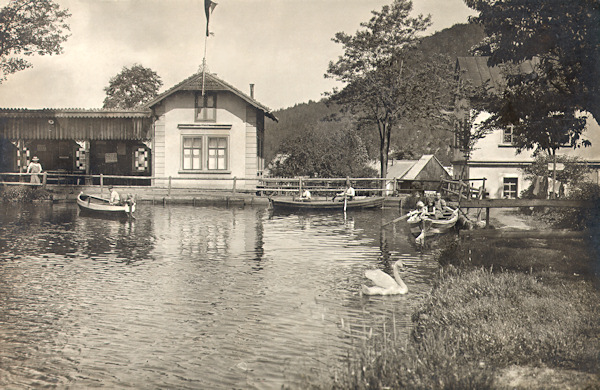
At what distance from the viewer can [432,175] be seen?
45.1 metres

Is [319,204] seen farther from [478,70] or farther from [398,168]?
[398,168]

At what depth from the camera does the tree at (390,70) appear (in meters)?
41.5

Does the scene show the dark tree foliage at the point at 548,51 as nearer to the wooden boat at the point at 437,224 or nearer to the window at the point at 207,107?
the wooden boat at the point at 437,224

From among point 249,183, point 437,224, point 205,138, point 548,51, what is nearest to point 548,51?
point 548,51

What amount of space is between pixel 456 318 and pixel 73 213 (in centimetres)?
2578

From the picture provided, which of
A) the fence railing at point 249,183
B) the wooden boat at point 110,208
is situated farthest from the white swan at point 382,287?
the fence railing at point 249,183

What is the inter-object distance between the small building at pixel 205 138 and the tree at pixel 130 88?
28058 millimetres

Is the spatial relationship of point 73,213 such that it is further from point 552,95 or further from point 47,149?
point 552,95

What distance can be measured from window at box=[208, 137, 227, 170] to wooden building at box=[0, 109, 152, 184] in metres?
3.95

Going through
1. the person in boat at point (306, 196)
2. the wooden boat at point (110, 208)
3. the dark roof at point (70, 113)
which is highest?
the dark roof at point (70, 113)

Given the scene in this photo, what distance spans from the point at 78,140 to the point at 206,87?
352 inches

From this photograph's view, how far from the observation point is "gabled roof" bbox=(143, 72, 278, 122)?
3850 centimetres

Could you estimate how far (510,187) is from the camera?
3816 cm

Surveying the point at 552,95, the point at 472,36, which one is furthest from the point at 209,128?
the point at 472,36
